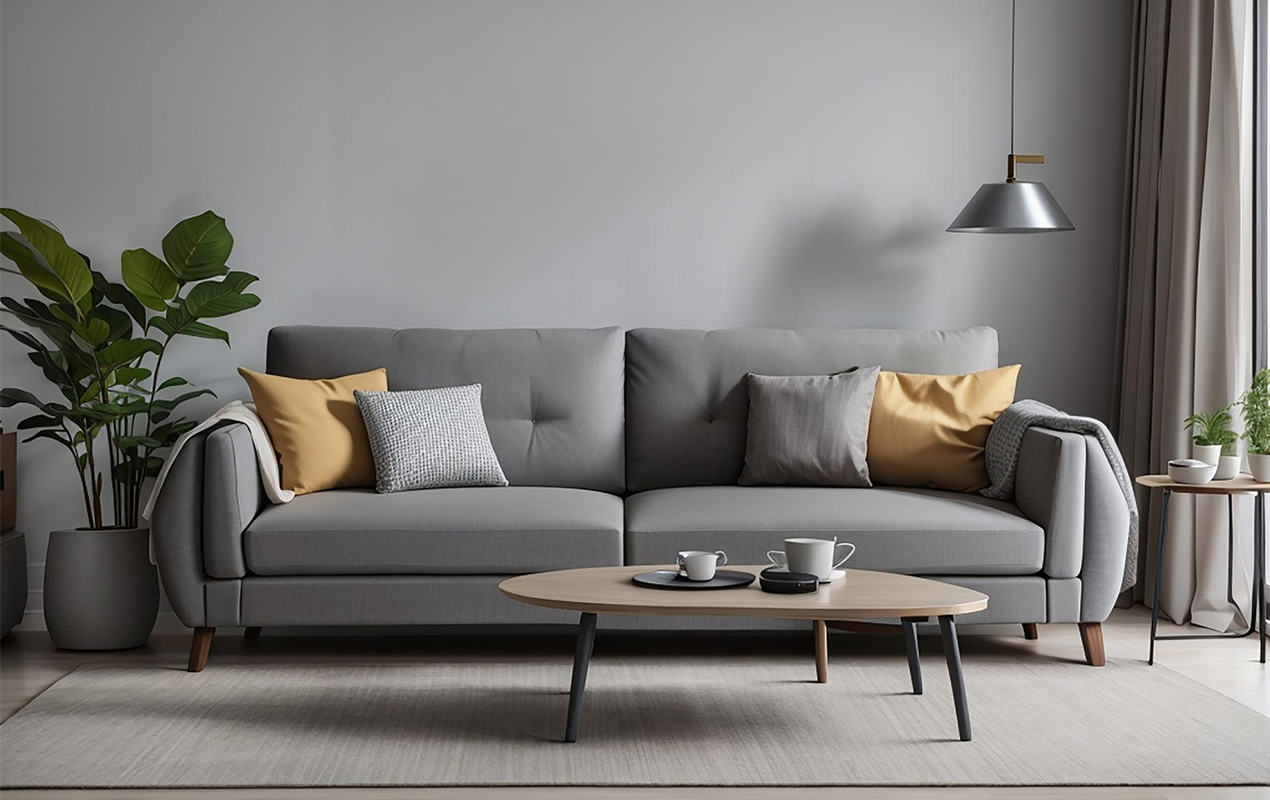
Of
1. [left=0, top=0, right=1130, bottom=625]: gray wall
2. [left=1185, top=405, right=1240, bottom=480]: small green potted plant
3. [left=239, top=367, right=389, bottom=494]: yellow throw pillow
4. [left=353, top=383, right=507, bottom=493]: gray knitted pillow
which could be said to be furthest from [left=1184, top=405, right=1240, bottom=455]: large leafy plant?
[left=239, top=367, right=389, bottom=494]: yellow throw pillow

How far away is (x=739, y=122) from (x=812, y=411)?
119 cm

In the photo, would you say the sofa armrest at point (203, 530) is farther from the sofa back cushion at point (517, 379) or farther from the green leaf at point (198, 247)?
the green leaf at point (198, 247)

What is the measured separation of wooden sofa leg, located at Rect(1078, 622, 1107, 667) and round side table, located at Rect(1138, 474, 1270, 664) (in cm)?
14

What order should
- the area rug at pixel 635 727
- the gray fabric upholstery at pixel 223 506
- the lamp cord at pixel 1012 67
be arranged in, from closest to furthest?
the area rug at pixel 635 727 < the gray fabric upholstery at pixel 223 506 < the lamp cord at pixel 1012 67

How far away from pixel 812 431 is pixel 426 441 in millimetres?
1160

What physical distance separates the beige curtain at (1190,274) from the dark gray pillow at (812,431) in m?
1.01

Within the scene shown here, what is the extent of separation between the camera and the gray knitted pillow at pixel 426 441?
3641 millimetres

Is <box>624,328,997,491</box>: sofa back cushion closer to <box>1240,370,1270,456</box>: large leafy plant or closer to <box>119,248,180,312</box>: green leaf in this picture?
<box>119,248,180,312</box>: green leaf

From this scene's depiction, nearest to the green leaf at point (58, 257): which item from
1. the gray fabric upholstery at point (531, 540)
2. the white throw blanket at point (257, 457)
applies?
the white throw blanket at point (257, 457)

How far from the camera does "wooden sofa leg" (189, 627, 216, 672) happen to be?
132 inches

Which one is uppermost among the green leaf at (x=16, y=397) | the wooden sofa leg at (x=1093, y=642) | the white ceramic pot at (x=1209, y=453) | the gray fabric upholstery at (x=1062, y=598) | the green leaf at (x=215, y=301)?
the green leaf at (x=215, y=301)

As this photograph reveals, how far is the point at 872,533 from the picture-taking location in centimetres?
333

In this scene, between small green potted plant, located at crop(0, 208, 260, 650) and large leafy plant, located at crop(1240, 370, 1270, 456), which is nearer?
large leafy plant, located at crop(1240, 370, 1270, 456)

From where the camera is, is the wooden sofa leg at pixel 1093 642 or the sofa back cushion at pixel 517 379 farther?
the sofa back cushion at pixel 517 379
